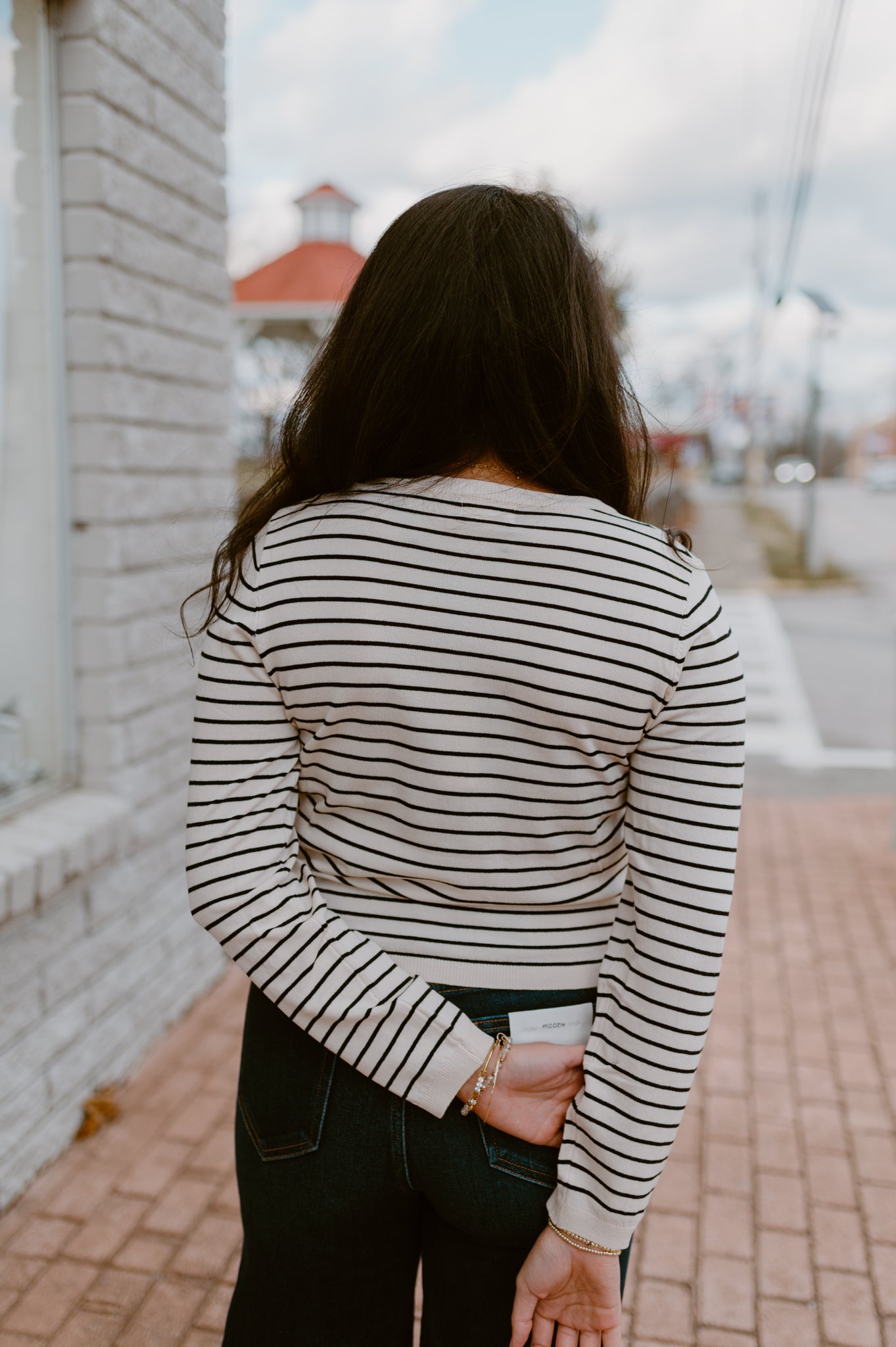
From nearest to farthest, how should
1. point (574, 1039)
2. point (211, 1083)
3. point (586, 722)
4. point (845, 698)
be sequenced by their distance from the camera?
point (586, 722), point (574, 1039), point (211, 1083), point (845, 698)

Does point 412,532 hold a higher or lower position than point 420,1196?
higher

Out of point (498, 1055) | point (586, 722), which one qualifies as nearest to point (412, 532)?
point (586, 722)

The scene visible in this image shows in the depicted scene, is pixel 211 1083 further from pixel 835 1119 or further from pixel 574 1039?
pixel 574 1039

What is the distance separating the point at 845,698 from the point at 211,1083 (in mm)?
8291

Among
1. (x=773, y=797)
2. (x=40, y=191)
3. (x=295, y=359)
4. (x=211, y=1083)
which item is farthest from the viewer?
(x=295, y=359)

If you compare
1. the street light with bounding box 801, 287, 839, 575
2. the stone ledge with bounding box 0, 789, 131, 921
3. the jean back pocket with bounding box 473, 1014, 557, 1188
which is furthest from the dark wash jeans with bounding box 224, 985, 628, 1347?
the street light with bounding box 801, 287, 839, 575

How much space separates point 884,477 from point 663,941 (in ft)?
109

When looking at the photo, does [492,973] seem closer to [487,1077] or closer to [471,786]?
[487,1077]

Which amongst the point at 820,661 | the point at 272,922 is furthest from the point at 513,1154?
the point at 820,661

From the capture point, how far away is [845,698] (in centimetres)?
1000

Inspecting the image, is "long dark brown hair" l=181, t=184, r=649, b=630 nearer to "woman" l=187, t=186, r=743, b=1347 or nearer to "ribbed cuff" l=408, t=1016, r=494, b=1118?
"woman" l=187, t=186, r=743, b=1347

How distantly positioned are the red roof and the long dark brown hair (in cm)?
1356

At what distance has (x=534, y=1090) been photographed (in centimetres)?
104

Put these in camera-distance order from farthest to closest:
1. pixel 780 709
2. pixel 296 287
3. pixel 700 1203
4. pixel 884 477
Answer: pixel 884 477 < pixel 296 287 < pixel 780 709 < pixel 700 1203
